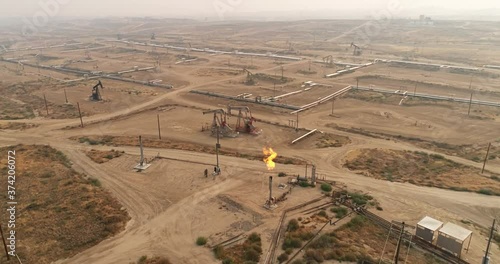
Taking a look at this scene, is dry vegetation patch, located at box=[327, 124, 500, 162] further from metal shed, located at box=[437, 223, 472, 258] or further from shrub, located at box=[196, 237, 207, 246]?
shrub, located at box=[196, 237, 207, 246]

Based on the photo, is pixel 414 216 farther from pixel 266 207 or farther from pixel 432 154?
pixel 432 154

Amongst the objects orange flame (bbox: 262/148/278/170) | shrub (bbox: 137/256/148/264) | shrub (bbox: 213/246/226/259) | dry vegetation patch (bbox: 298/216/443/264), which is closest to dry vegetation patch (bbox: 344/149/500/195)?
orange flame (bbox: 262/148/278/170)

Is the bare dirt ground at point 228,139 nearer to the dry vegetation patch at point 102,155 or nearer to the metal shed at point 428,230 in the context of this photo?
the dry vegetation patch at point 102,155

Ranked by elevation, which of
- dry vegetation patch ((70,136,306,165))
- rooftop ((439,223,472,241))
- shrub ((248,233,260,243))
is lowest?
dry vegetation patch ((70,136,306,165))

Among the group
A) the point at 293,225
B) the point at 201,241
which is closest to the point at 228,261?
the point at 201,241

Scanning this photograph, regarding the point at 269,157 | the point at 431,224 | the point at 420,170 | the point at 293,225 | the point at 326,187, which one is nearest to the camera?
the point at 431,224

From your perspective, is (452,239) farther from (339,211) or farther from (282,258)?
(282,258)

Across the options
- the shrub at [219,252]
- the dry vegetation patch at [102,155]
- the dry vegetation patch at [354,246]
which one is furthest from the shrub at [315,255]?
the dry vegetation patch at [102,155]
